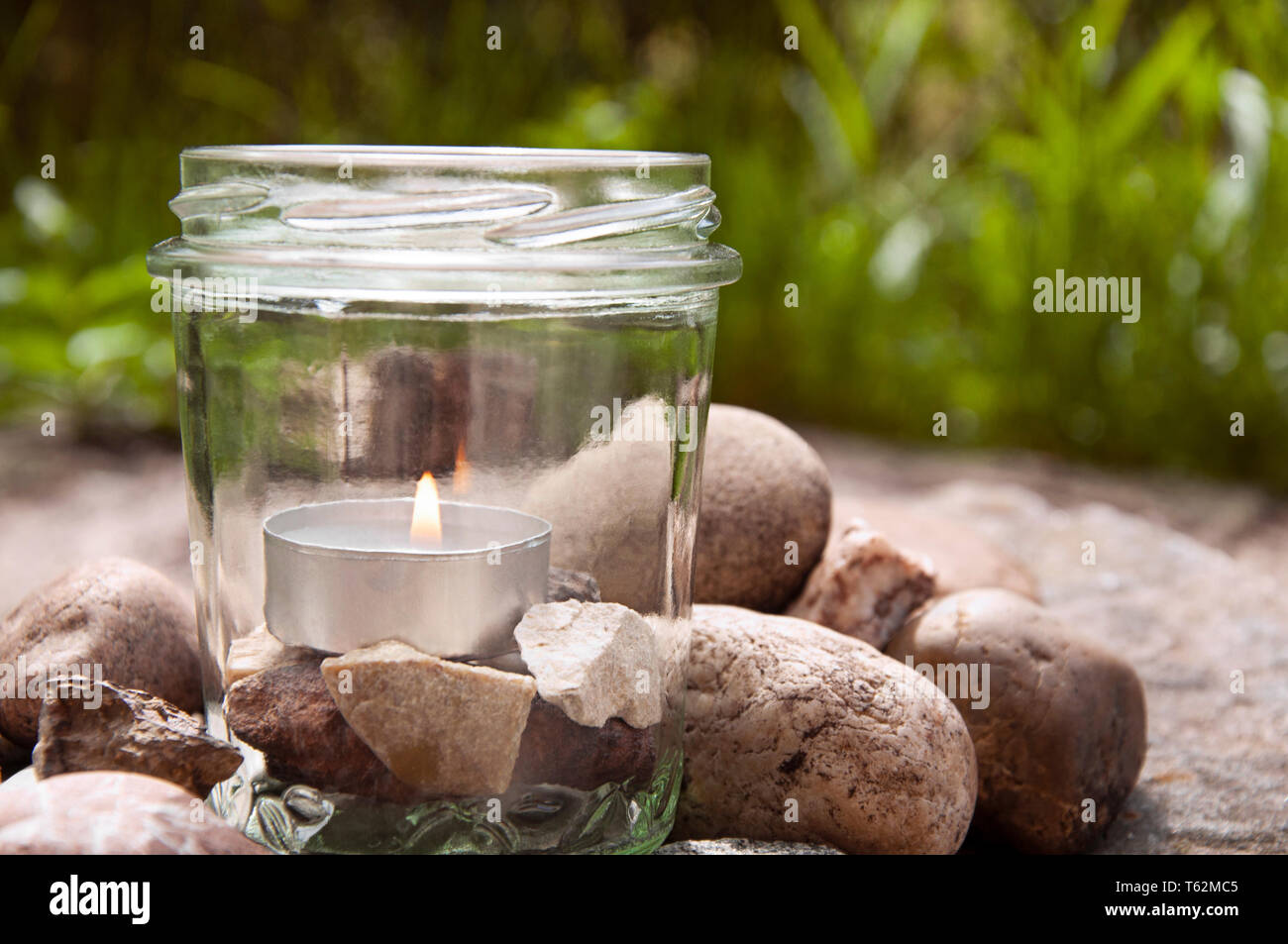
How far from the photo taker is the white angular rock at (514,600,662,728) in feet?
4.27

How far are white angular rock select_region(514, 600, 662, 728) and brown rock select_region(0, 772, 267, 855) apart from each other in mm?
353

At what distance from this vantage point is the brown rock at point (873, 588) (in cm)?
197

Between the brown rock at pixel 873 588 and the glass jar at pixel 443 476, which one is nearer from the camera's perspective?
the glass jar at pixel 443 476

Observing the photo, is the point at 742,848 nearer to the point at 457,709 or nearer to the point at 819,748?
the point at 819,748

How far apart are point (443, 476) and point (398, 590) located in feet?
0.65

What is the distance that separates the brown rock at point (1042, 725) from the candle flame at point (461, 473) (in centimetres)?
79

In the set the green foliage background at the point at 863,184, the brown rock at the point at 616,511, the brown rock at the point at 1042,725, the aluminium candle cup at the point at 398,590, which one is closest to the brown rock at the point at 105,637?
the aluminium candle cup at the point at 398,590

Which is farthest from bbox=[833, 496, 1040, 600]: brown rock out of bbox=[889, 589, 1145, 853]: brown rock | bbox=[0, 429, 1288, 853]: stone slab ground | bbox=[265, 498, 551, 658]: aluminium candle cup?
bbox=[265, 498, 551, 658]: aluminium candle cup

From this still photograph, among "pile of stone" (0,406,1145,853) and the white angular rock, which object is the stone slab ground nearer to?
"pile of stone" (0,406,1145,853)

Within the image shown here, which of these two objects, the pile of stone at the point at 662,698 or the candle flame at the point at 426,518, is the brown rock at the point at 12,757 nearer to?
the pile of stone at the point at 662,698

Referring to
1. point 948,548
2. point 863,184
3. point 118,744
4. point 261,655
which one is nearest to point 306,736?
point 261,655

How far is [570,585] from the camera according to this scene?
1.40 m
